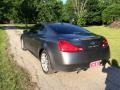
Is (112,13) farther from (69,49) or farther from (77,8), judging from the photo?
(69,49)

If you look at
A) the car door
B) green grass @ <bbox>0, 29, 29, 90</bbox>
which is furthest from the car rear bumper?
the car door

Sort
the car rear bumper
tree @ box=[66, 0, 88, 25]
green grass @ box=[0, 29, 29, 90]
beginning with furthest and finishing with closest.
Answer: tree @ box=[66, 0, 88, 25]
the car rear bumper
green grass @ box=[0, 29, 29, 90]

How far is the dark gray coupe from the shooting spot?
7125 mm

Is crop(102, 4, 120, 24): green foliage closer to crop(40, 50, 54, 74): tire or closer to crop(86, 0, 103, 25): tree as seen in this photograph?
crop(86, 0, 103, 25): tree

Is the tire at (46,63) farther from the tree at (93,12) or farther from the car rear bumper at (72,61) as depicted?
the tree at (93,12)

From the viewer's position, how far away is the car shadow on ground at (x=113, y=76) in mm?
6933

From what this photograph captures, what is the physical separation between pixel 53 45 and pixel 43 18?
36.1 metres

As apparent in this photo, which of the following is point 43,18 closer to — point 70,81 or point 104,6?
point 104,6

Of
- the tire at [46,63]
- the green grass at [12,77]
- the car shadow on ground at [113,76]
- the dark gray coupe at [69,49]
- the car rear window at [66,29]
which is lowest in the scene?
the car shadow on ground at [113,76]

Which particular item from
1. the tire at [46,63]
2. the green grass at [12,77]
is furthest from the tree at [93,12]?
the tire at [46,63]

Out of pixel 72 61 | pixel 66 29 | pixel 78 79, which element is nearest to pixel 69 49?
pixel 72 61

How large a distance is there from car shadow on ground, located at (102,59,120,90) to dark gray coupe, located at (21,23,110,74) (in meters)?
0.57

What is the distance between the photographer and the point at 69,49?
7121mm

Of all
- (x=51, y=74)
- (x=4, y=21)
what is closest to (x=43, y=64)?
(x=51, y=74)
